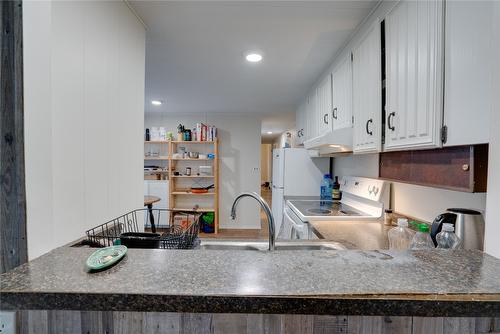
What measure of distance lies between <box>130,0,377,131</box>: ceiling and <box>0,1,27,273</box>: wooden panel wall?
2.99 ft

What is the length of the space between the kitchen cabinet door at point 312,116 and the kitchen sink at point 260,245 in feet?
6.28

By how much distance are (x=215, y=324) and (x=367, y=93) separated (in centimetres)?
158

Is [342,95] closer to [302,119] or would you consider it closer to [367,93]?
[367,93]

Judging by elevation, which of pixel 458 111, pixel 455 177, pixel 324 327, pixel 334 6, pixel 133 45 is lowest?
pixel 324 327

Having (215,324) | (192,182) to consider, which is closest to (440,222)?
(215,324)

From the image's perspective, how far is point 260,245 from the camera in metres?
1.25

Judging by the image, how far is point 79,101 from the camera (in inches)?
42.4

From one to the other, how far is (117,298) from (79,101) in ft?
3.04

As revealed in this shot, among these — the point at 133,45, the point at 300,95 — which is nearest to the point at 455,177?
the point at 133,45

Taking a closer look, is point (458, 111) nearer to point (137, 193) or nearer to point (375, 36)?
point (375, 36)

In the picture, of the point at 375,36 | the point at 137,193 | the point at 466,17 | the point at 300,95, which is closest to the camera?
the point at 466,17

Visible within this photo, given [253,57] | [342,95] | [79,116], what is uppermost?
[253,57]

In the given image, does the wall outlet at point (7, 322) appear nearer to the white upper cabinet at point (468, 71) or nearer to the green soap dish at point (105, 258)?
the green soap dish at point (105, 258)

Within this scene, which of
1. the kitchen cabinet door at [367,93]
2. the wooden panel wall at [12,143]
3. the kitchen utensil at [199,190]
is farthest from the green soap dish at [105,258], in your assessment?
the kitchen utensil at [199,190]
